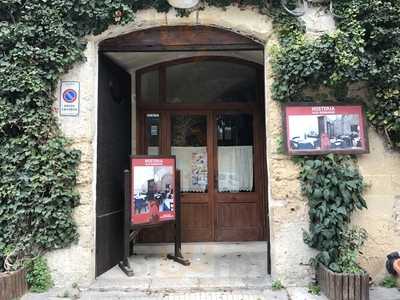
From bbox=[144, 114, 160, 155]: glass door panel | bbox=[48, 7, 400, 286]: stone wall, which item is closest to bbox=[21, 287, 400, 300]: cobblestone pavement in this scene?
bbox=[48, 7, 400, 286]: stone wall

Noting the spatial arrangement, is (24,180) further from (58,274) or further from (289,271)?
(289,271)

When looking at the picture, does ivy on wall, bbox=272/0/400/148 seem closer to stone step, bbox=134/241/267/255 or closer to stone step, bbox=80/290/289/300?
stone step, bbox=80/290/289/300

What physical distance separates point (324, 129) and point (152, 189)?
229 centimetres

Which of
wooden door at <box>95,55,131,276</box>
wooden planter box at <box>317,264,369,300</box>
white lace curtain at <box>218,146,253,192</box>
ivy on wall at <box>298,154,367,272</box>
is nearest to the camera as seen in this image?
wooden planter box at <box>317,264,369,300</box>

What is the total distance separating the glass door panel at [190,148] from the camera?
608 cm

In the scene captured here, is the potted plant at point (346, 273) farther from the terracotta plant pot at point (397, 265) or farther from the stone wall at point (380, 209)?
the terracotta plant pot at point (397, 265)

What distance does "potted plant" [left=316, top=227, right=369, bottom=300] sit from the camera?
3732mm

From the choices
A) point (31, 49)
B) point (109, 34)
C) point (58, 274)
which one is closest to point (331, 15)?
point (109, 34)

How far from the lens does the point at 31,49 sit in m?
4.18

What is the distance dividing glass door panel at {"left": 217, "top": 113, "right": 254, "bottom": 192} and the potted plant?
86.3 inches

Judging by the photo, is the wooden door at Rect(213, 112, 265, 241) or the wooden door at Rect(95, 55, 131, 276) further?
the wooden door at Rect(213, 112, 265, 241)

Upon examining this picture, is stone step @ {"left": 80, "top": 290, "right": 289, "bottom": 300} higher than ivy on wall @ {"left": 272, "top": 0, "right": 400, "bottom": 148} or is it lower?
lower

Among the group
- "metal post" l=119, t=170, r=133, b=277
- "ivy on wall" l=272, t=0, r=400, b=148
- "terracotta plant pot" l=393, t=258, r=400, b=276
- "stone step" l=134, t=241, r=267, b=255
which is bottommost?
"stone step" l=134, t=241, r=267, b=255

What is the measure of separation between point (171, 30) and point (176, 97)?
60.9 inches
